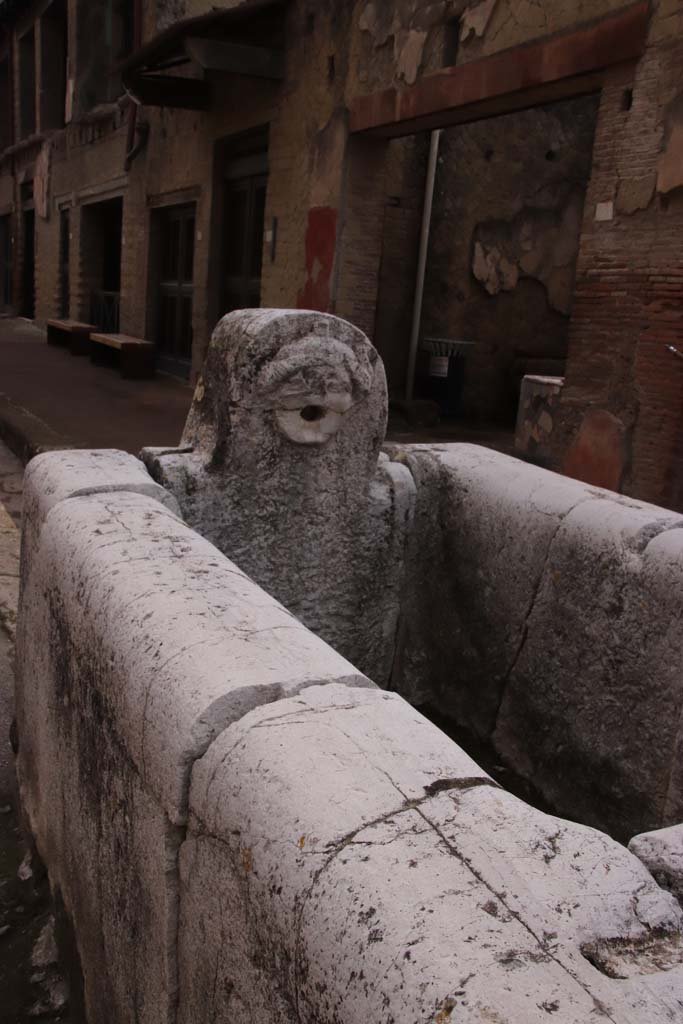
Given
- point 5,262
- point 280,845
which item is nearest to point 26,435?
point 280,845

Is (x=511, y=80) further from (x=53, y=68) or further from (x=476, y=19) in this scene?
(x=53, y=68)

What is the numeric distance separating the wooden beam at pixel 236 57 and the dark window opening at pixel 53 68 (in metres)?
8.88

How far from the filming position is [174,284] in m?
10.7

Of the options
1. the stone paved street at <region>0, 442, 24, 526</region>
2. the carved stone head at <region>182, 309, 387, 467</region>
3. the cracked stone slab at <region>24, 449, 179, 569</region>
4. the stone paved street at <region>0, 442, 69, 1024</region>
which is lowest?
the stone paved street at <region>0, 442, 69, 1024</region>

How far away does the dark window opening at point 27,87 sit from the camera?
16.3 m

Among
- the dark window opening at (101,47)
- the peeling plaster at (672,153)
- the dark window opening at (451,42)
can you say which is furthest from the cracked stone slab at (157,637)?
the dark window opening at (101,47)

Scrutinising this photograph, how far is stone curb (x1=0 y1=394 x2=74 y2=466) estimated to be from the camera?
558 cm

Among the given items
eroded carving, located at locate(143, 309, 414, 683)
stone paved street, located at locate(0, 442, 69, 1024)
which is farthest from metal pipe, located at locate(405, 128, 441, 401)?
stone paved street, located at locate(0, 442, 69, 1024)

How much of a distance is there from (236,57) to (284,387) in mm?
6266

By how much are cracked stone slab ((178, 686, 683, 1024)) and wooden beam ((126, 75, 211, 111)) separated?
8.95 meters

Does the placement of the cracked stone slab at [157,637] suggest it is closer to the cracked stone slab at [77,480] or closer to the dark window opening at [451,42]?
the cracked stone slab at [77,480]

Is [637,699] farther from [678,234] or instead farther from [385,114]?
[385,114]

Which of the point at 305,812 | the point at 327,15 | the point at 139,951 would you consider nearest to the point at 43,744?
the point at 139,951

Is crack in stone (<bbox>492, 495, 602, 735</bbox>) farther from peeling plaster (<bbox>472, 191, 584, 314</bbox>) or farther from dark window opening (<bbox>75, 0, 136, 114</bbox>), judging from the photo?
dark window opening (<bbox>75, 0, 136, 114</bbox>)
